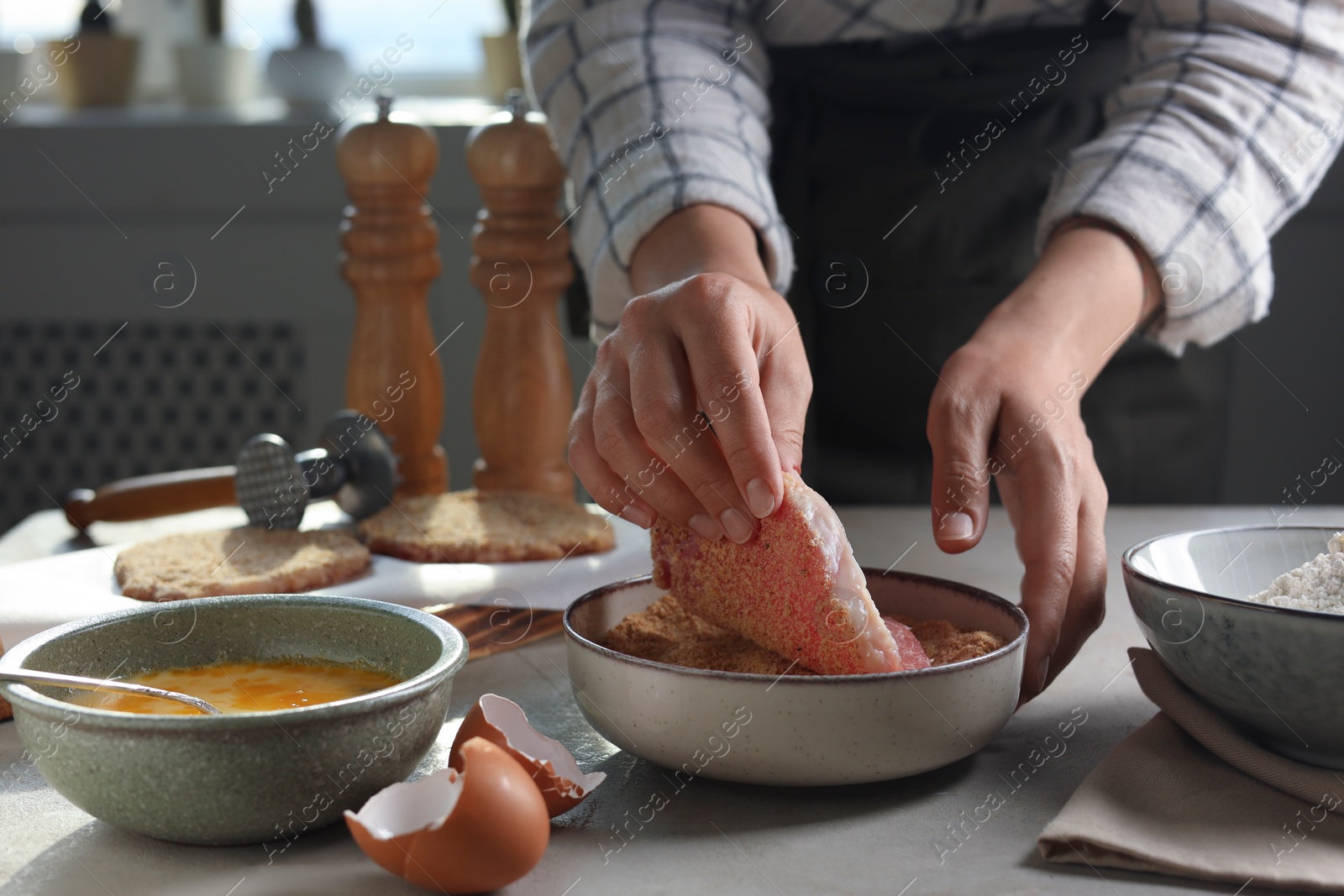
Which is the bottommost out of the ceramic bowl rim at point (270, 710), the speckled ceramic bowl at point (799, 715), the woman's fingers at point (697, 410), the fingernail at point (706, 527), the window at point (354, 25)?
the speckled ceramic bowl at point (799, 715)

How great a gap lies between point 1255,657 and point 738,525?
0.31 m

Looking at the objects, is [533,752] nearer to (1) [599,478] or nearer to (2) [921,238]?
(1) [599,478]

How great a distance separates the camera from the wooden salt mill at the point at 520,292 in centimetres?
136

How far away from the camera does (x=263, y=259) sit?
8.38 feet

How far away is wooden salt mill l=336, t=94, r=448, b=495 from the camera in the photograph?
1354 mm

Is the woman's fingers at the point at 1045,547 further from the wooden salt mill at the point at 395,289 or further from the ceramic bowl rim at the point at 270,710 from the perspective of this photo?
the wooden salt mill at the point at 395,289

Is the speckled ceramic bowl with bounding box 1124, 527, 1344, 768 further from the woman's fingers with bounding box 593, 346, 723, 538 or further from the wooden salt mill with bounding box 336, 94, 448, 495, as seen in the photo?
the wooden salt mill with bounding box 336, 94, 448, 495

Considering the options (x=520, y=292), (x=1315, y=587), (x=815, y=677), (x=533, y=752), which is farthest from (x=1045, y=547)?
(x=520, y=292)

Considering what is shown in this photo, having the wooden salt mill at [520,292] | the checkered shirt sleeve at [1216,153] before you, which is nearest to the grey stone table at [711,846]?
the checkered shirt sleeve at [1216,153]

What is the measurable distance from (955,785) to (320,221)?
2.14 meters

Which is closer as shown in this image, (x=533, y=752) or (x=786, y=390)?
(x=533, y=752)

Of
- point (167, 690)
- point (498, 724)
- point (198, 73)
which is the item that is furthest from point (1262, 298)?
point (198, 73)

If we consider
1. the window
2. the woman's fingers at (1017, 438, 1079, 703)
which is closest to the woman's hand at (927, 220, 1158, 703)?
the woman's fingers at (1017, 438, 1079, 703)

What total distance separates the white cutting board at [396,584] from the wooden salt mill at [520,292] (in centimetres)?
28
